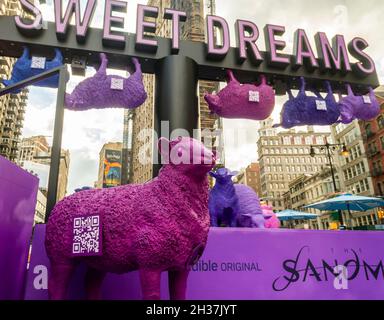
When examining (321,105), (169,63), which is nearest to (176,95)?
(169,63)

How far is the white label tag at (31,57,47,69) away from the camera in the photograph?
4141mm

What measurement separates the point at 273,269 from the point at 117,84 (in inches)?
124

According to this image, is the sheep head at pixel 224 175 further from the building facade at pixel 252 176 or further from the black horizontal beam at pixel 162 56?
the building facade at pixel 252 176

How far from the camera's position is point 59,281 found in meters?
2.18

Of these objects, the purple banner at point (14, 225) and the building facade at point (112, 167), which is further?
the building facade at point (112, 167)

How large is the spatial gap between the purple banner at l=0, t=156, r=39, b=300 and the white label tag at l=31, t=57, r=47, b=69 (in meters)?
2.16

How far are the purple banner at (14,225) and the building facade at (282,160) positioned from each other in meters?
79.4

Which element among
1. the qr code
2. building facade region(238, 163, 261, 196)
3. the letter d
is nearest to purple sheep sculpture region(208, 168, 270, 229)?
the letter d

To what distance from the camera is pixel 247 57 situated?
5020 millimetres

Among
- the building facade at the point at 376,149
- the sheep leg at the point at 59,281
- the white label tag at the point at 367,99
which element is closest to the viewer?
the sheep leg at the point at 59,281

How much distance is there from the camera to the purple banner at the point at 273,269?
8.77 ft

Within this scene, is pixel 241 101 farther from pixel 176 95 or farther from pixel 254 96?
pixel 176 95

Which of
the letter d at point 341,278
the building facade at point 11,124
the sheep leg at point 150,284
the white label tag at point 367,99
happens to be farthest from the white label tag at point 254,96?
the building facade at point 11,124
